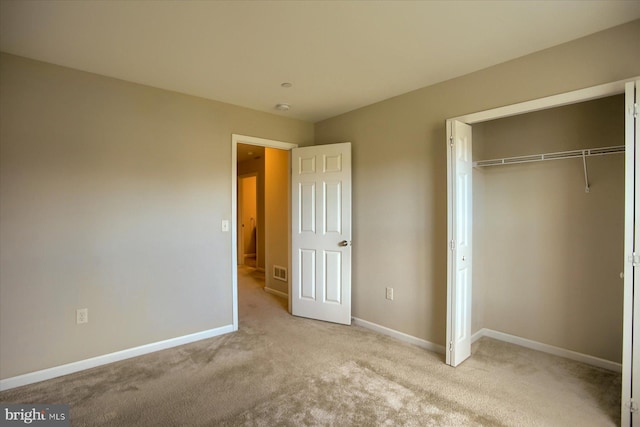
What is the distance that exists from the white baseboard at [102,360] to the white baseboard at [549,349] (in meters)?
2.77

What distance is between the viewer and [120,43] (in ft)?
7.31

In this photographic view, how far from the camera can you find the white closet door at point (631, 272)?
1.86 metres

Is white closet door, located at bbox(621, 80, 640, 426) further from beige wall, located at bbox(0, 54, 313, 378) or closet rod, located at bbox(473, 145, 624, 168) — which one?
beige wall, located at bbox(0, 54, 313, 378)

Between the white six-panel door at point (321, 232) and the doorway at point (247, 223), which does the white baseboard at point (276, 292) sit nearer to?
the white six-panel door at point (321, 232)

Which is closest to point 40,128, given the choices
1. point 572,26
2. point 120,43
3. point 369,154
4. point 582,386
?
point 120,43

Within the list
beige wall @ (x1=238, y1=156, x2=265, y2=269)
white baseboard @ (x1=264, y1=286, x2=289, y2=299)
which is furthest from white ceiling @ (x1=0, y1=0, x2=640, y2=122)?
beige wall @ (x1=238, y1=156, x2=265, y2=269)

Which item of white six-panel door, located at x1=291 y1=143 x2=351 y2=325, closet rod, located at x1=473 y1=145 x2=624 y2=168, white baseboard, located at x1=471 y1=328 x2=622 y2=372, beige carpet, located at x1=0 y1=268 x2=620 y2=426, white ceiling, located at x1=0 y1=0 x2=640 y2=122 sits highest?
white ceiling, located at x1=0 y1=0 x2=640 y2=122

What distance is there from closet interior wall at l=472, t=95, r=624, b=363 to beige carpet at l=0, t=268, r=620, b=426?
0.32 meters

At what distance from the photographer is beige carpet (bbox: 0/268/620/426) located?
2.03m

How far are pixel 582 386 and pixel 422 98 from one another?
8.79ft

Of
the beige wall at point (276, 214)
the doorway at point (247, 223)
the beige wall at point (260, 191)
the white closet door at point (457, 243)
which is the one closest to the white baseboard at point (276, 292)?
the beige wall at point (276, 214)

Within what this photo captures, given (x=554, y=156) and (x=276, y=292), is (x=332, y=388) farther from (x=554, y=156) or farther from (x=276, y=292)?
(x=276, y=292)

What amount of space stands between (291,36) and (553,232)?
2833mm

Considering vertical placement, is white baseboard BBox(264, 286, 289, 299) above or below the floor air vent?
below
